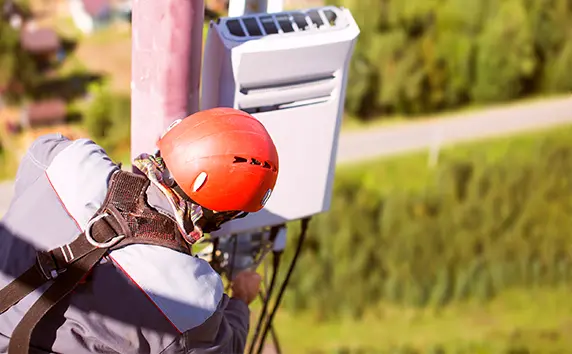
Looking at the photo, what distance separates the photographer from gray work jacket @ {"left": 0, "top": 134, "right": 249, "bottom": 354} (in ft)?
5.67

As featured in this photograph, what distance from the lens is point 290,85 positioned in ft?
7.53

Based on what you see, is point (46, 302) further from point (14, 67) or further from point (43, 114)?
point (14, 67)

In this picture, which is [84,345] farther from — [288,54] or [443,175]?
[443,175]

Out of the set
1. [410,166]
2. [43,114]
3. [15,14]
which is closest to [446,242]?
[410,166]

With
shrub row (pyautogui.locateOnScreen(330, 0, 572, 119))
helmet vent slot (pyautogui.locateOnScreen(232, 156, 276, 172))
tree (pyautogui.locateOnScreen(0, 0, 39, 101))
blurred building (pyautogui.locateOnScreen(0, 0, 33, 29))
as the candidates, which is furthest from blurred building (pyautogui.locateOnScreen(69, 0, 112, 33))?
helmet vent slot (pyautogui.locateOnScreen(232, 156, 276, 172))

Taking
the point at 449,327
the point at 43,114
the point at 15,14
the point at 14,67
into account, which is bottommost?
the point at 43,114

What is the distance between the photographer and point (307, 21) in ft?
7.50

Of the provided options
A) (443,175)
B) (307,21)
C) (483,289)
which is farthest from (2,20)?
(307,21)

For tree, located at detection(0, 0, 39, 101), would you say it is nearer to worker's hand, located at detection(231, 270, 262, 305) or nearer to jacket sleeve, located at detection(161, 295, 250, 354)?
worker's hand, located at detection(231, 270, 262, 305)

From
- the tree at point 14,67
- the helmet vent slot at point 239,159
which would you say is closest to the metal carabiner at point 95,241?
the helmet vent slot at point 239,159

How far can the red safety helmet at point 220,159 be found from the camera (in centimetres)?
182

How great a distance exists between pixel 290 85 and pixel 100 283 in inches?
33.2

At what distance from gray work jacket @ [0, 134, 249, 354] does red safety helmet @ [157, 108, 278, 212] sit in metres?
0.09

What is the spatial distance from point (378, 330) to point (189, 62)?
579 centimetres
